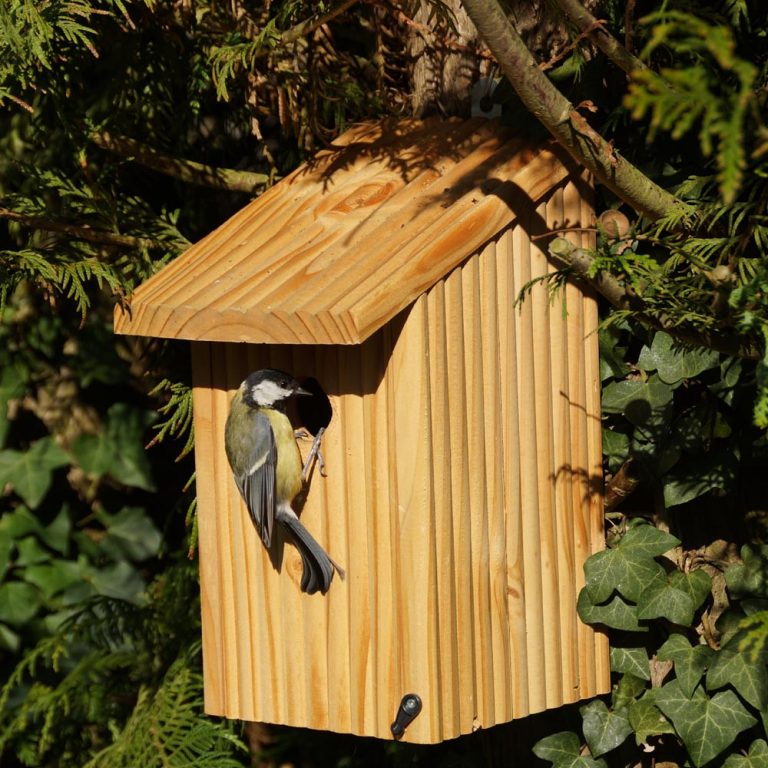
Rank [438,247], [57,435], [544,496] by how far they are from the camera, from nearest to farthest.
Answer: [438,247]
[544,496]
[57,435]

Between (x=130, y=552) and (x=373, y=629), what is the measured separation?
5.38ft

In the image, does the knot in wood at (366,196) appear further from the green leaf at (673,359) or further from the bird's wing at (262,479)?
the green leaf at (673,359)

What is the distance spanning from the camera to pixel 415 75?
2.37 metres

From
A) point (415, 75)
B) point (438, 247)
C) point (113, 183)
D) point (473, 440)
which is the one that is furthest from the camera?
point (113, 183)

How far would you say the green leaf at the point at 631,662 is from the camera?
7.32ft

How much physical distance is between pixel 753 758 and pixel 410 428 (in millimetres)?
980

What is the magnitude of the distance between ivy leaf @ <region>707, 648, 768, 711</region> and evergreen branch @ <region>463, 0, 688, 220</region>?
→ 32.6 inches

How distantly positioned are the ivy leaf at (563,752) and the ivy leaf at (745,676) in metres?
0.36

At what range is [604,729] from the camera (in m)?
2.27

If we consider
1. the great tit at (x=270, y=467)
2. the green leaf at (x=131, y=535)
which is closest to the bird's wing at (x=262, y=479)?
the great tit at (x=270, y=467)

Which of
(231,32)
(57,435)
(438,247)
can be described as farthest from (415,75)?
(57,435)

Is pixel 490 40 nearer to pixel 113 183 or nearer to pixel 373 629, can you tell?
pixel 373 629

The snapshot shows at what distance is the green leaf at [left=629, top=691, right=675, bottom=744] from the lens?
224 centimetres

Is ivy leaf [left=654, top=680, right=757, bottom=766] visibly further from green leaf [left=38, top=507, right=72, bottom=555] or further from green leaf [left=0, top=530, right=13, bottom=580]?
green leaf [left=0, top=530, right=13, bottom=580]
